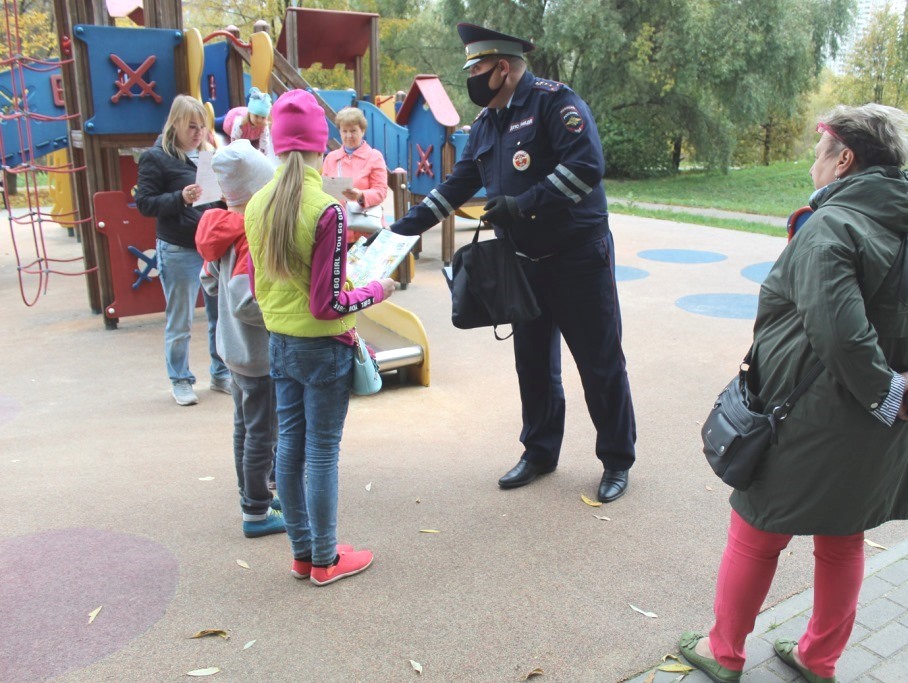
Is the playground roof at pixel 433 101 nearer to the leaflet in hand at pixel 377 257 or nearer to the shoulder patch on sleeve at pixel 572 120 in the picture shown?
the shoulder patch on sleeve at pixel 572 120

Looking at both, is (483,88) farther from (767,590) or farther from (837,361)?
(767,590)

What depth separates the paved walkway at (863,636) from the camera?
7.98ft

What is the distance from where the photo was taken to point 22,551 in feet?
10.2

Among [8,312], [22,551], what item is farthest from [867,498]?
Answer: [8,312]

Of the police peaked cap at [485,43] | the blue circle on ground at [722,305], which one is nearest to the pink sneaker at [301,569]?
the police peaked cap at [485,43]

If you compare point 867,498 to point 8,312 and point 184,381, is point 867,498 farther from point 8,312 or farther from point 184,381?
point 8,312

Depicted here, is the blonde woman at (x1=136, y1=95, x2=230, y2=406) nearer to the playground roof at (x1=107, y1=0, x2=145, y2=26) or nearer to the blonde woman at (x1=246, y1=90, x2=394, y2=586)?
the blonde woman at (x1=246, y1=90, x2=394, y2=586)

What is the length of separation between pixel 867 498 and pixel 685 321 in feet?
16.1

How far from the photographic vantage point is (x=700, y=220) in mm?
14188

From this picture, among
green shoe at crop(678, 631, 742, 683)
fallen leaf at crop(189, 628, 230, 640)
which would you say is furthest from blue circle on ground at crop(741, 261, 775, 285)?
fallen leaf at crop(189, 628, 230, 640)

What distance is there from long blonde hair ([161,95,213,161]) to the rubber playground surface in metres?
1.53

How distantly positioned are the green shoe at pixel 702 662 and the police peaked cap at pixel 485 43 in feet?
7.63

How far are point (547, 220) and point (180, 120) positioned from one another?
267 centimetres

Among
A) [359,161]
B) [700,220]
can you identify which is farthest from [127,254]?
[700,220]
